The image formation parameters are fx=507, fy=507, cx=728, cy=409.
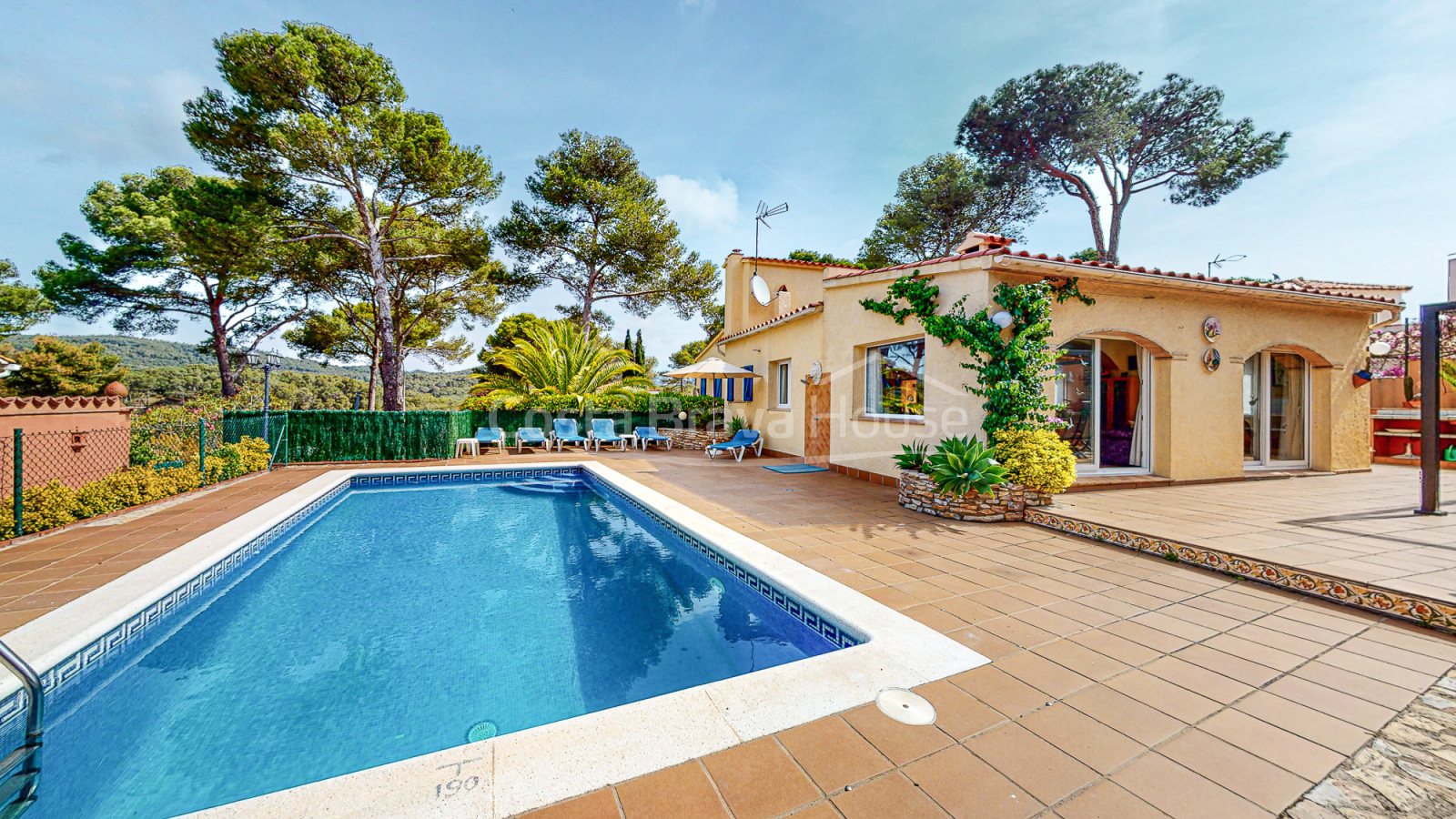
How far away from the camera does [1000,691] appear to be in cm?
260

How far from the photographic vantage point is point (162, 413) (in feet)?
40.8

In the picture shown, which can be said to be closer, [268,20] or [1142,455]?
[1142,455]

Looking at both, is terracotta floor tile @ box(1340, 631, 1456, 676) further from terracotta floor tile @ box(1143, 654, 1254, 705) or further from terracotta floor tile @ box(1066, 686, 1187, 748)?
terracotta floor tile @ box(1066, 686, 1187, 748)

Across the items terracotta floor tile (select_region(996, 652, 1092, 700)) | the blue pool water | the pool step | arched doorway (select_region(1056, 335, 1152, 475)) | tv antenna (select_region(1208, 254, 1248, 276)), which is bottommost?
the blue pool water

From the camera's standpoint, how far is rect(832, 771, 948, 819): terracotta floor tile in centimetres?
178

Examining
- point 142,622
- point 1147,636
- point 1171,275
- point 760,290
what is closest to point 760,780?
point 1147,636

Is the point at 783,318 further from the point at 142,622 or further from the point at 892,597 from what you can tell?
the point at 142,622

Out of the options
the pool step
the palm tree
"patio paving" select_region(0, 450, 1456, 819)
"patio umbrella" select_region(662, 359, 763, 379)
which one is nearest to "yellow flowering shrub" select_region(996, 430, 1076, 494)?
"patio paving" select_region(0, 450, 1456, 819)

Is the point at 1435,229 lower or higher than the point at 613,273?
lower

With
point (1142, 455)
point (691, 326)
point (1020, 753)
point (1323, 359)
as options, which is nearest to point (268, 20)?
point (691, 326)

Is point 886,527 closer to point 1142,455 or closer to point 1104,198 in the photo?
point 1142,455

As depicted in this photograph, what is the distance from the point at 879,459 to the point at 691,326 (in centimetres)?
1782

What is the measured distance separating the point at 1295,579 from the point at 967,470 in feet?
9.40

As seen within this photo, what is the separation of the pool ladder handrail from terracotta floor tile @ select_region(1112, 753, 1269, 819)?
4081 millimetres
